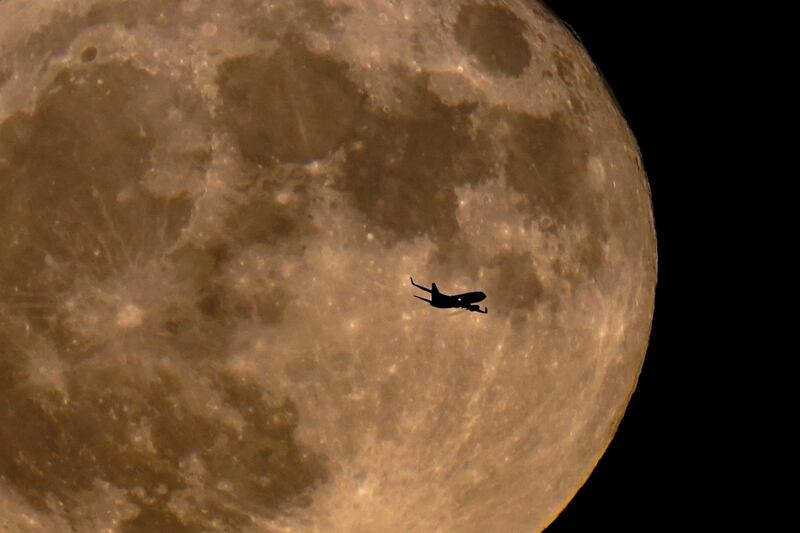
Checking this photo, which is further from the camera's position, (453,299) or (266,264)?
(453,299)

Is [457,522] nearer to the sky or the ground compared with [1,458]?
nearer to the sky

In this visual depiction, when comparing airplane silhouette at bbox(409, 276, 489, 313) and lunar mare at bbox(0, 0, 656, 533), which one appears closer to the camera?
lunar mare at bbox(0, 0, 656, 533)

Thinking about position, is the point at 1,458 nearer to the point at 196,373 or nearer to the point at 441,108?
the point at 196,373

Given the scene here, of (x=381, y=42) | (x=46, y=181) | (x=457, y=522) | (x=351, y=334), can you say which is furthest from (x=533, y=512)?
(x=46, y=181)

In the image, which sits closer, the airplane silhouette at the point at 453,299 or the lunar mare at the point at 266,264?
the lunar mare at the point at 266,264
